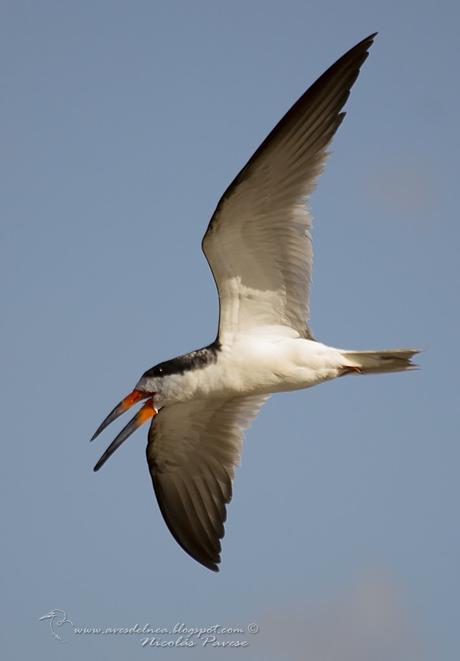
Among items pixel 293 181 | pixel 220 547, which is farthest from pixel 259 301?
pixel 220 547

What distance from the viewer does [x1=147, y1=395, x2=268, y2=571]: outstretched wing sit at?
35.4ft

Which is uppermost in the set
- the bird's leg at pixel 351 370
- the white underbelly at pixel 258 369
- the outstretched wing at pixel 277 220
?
the outstretched wing at pixel 277 220

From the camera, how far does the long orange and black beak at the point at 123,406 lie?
396 inches

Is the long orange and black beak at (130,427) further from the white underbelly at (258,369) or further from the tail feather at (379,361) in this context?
the tail feather at (379,361)

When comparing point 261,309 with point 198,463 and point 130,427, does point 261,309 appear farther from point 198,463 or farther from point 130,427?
point 198,463

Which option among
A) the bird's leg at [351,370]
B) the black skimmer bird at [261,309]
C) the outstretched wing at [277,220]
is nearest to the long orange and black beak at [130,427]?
the black skimmer bird at [261,309]

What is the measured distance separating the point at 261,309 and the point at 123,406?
58.9 inches

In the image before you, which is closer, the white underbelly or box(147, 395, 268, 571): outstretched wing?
the white underbelly

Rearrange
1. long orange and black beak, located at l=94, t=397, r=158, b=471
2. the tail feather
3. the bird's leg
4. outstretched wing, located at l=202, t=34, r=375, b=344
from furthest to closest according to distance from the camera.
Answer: long orange and black beak, located at l=94, t=397, r=158, b=471 → the bird's leg → the tail feather → outstretched wing, located at l=202, t=34, r=375, b=344

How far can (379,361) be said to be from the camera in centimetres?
955

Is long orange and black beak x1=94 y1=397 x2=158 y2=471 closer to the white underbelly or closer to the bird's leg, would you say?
the white underbelly

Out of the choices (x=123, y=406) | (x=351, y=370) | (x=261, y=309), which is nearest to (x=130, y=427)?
(x=123, y=406)

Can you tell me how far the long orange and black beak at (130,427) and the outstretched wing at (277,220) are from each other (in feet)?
2.95

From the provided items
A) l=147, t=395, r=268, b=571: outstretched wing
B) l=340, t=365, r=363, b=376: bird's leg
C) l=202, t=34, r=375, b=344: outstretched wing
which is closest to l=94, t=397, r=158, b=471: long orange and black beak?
l=147, t=395, r=268, b=571: outstretched wing
